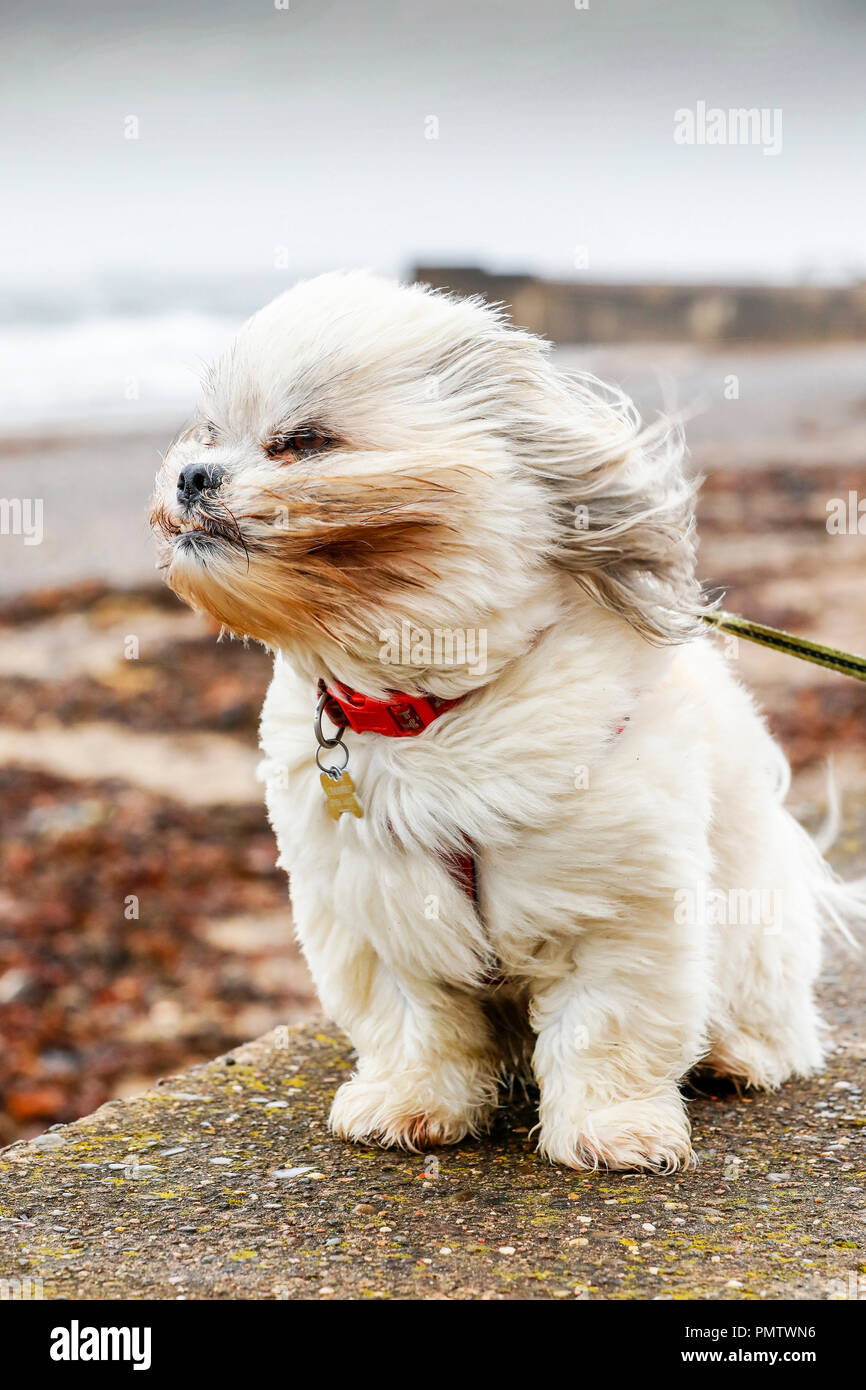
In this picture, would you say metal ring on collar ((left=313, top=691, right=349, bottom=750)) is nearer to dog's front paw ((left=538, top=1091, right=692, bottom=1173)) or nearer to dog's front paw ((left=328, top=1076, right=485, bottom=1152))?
dog's front paw ((left=328, top=1076, right=485, bottom=1152))

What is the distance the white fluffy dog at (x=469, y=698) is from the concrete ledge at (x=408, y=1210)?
13 cm

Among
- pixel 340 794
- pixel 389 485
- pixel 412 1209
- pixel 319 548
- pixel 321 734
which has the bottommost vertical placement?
pixel 412 1209

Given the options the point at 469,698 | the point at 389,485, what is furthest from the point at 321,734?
the point at 389,485

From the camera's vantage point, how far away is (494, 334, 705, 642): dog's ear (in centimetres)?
262

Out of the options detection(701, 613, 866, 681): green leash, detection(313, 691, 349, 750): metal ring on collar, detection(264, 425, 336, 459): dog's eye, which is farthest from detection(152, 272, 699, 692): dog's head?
detection(701, 613, 866, 681): green leash

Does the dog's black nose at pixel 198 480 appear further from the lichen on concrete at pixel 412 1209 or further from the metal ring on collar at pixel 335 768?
the lichen on concrete at pixel 412 1209

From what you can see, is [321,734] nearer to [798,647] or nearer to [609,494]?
A: [609,494]

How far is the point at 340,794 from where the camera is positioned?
271 cm

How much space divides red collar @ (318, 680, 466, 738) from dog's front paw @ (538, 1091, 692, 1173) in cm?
90

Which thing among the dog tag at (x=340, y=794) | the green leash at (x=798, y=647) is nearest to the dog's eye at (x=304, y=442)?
the dog tag at (x=340, y=794)

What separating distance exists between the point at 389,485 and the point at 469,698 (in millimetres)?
459

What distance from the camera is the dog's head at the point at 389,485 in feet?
7.98

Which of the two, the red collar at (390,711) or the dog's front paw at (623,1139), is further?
the dog's front paw at (623,1139)
